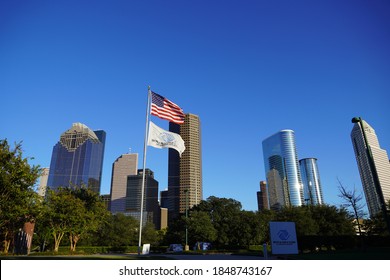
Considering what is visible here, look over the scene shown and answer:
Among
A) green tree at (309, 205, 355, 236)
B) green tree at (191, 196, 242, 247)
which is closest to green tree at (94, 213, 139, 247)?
green tree at (191, 196, 242, 247)

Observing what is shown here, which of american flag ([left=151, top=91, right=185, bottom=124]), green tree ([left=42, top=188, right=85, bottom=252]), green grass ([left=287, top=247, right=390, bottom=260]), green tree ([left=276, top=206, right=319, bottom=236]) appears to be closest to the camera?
green grass ([left=287, top=247, right=390, bottom=260])

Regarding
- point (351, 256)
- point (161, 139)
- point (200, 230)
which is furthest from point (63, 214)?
point (351, 256)

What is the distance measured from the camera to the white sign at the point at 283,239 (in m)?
22.8

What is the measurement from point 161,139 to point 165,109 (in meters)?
2.66

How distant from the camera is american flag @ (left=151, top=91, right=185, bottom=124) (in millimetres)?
22266

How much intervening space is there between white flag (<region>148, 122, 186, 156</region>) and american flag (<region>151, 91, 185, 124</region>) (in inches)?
45.8

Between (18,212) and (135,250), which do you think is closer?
(18,212)

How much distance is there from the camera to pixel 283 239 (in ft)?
76.2

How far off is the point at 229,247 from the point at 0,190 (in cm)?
3912

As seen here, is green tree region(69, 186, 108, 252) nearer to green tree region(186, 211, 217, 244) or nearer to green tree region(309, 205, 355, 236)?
green tree region(186, 211, 217, 244)

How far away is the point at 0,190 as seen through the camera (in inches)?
1002

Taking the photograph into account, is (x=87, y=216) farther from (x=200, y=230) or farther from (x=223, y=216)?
(x=223, y=216)
